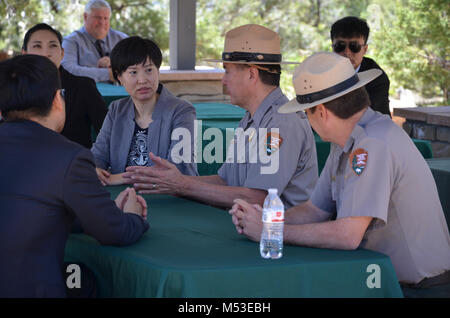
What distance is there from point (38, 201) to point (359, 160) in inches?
41.4

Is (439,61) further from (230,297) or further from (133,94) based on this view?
(230,297)

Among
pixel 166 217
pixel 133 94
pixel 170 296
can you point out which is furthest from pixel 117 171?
pixel 170 296

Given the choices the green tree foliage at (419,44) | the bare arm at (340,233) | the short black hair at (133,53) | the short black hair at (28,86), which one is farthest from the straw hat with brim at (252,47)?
the green tree foliage at (419,44)

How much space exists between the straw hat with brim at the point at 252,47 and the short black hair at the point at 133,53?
0.54 metres

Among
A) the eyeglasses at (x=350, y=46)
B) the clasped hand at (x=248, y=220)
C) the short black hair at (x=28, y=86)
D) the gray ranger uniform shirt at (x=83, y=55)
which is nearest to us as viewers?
the short black hair at (x=28, y=86)

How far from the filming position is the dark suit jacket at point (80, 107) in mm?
4680

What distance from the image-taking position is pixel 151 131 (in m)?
4.00

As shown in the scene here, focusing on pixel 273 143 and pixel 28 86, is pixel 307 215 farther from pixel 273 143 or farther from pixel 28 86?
pixel 28 86

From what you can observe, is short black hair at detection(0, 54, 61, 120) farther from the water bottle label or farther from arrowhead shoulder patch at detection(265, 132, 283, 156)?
arrowhead shoulder patch at detection(265, 132, 283, 156)

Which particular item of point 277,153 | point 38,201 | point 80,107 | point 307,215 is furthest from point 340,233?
point 80,107

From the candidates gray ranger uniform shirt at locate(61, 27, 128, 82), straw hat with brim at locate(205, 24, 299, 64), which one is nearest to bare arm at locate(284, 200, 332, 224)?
straw hat with brim at locate(205, 24, 299, 64)

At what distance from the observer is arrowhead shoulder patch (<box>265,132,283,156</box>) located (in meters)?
3.23

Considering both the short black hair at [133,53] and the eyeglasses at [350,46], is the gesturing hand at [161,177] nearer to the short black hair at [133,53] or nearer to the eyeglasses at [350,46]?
the short black hair at [133,53]

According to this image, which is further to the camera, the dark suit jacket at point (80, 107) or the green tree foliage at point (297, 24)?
the green tree foliage at point (297, 24)
